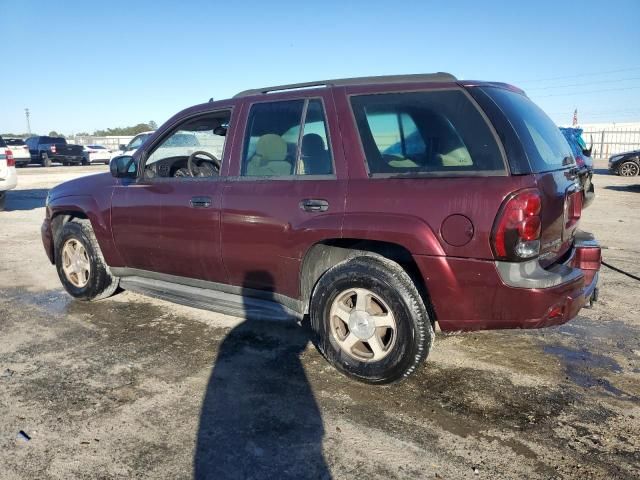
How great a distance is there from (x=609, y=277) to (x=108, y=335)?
508 centimetres

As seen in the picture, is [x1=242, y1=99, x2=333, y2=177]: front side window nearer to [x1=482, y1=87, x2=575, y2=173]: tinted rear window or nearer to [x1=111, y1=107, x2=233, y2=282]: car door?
[x1=111, y1=107, x2=233, y2=282]: car door

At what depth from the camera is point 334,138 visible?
337cm

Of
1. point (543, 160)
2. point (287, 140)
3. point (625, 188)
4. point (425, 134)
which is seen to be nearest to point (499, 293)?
point (543, 160)

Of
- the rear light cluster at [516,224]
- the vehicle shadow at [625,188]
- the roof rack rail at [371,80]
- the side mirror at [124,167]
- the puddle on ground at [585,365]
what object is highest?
the roof rack rail at [371,80]

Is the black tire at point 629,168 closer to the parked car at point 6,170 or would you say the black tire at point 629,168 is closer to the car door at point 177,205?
the car door at point 177,205

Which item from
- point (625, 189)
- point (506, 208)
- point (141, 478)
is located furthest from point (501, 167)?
point (625, 189)

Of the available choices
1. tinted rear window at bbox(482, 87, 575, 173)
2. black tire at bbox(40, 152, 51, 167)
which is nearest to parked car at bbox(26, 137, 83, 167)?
black tire at bbox(40, 152, 51, 167)

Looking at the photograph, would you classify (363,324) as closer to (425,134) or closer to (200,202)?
(425,134)

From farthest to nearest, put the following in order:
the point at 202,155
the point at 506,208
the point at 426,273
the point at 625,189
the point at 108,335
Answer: the point at 625,189 → the point at 202,155 → the point at 108,335 → the point at 426,273 → the point at 506,208

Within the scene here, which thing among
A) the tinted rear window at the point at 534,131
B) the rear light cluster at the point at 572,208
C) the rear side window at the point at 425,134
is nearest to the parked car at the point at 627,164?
the tinted rear window at the point at 534,131

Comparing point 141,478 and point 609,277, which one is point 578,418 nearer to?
point 141,478

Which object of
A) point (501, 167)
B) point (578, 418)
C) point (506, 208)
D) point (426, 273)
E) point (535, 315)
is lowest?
point (578, 418)

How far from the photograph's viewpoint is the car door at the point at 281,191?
334cm

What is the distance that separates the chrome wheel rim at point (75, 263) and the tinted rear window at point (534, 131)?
390cm
